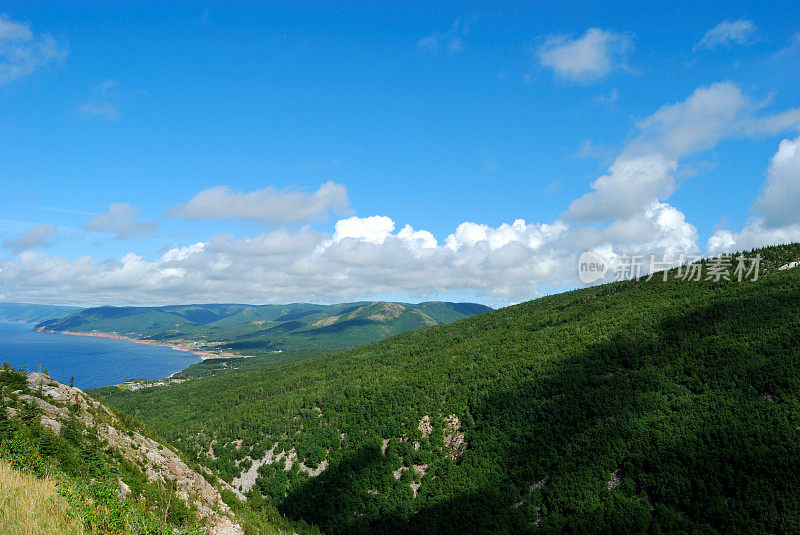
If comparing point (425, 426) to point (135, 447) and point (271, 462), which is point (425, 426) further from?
point (135, 447)

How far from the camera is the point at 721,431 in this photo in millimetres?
52812

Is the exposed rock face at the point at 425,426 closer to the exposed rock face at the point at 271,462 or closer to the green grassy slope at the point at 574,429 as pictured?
the green grassy slope at the point at 574,429

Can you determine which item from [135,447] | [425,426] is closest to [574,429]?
Result: [425,426]

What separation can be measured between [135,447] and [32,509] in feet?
74.5

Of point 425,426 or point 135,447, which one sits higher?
point 135,447

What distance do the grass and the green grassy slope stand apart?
152 feet

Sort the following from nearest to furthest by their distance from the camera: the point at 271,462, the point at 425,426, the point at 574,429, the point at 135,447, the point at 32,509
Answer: the point at 32,509 → the point at 135,447 → the point at 574,429 → the point at 425,426 → the point at 271,462

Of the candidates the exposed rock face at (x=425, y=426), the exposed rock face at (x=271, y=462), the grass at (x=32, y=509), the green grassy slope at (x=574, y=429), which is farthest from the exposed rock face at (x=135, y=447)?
the exposed rock face at (x=425, y=426)

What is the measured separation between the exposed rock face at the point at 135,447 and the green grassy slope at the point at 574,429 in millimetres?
24429

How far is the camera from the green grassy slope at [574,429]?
164 ft

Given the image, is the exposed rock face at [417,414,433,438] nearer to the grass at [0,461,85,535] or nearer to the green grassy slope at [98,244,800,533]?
the green grassy slope at [98,244,800,533]

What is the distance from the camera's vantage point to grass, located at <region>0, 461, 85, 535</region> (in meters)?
11.4

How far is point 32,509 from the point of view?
12.4 metres

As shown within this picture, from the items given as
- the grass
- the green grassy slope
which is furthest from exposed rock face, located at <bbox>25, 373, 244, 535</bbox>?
the green grassy slope
